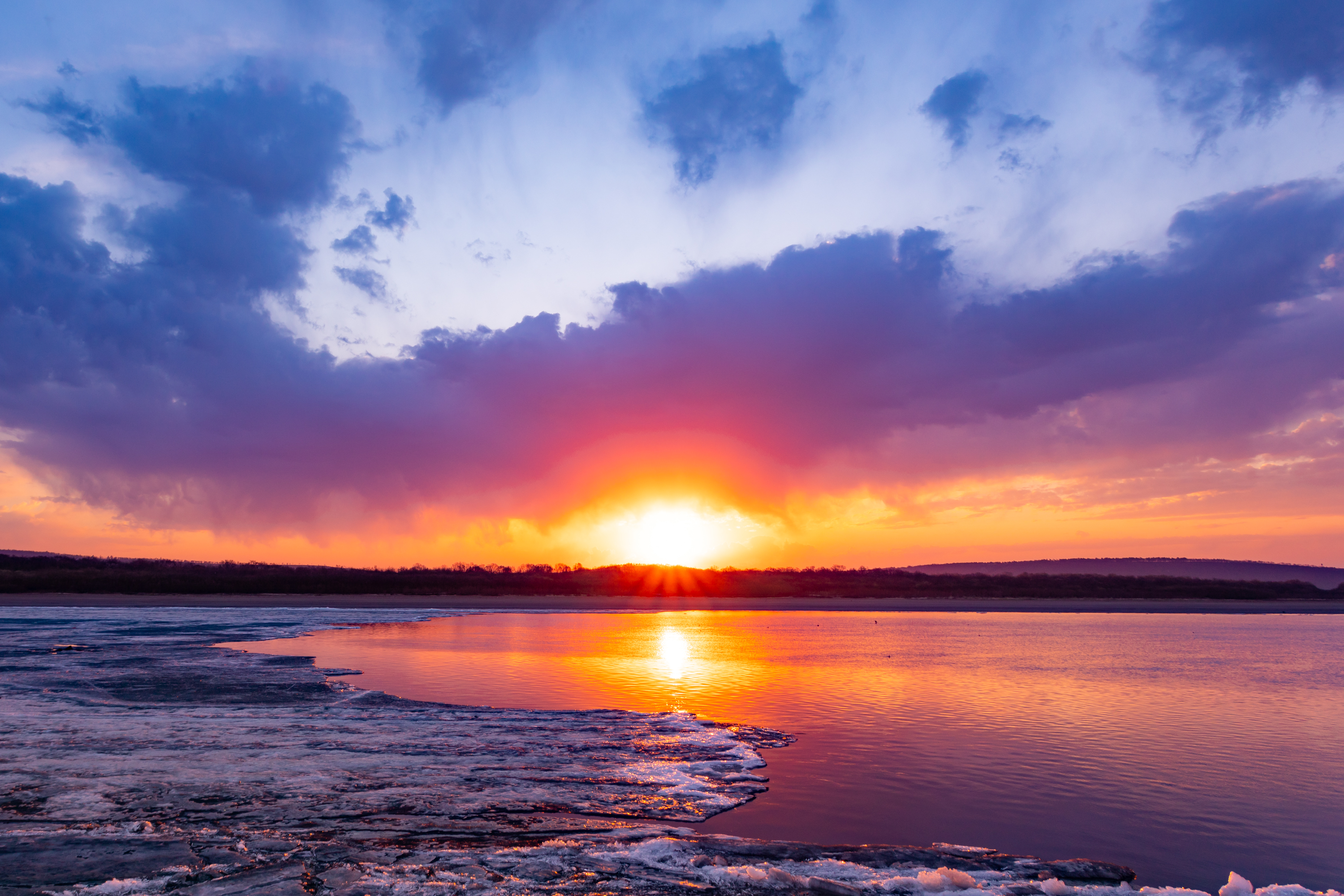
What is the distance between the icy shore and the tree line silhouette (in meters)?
52.5

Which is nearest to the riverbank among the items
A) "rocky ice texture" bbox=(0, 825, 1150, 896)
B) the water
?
the water

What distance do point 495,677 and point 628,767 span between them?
384 inches

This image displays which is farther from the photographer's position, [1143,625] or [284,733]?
[1143,625]

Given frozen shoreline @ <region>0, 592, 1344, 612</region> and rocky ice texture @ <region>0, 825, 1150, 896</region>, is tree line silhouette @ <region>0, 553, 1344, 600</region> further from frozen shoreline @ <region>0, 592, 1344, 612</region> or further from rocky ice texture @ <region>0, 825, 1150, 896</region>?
rocky ice texture @ <region>0, 825, 1150, 896</region>

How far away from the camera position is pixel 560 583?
7731 cm

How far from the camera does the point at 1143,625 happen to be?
4106cm

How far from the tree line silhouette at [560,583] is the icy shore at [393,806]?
5253 cm

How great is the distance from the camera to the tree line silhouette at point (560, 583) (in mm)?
60031

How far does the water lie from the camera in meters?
8.27

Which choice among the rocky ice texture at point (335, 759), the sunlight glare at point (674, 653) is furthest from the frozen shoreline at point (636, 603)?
the rocky ice texture at point (335, 759)

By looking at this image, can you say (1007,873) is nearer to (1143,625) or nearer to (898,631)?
(898,631)

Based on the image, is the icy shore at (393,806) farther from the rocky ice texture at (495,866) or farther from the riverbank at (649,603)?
the riverbank at (649,603)

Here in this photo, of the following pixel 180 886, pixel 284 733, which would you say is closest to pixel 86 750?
pixel 284 733

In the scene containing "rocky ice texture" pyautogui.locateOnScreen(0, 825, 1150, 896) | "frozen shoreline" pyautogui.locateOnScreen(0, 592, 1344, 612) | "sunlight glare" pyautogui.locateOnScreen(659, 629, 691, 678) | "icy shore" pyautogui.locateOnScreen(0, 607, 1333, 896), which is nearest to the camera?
"rocky ice texture" pyautogui.locateOnScreen(0, 825, 1150, 896)
